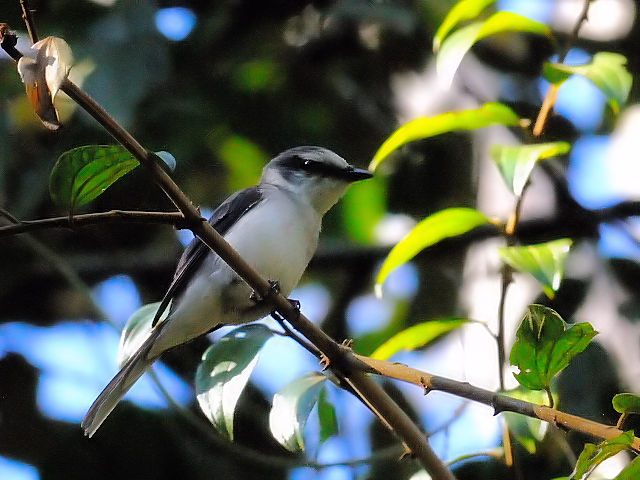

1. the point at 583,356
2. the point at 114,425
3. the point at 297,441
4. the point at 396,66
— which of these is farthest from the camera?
the point at 396,66

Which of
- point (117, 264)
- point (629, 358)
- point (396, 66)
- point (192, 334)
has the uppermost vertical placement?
point (396, 66)

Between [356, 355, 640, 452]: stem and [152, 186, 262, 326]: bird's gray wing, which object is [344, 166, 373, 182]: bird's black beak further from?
[356, 355, 640, 452]: stem

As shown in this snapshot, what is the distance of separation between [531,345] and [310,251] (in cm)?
150

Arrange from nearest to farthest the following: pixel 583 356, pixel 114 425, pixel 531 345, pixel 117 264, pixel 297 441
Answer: pixel 531 345 → pixel 297 441 → pixel 583 356 → pixel 114 425 → pixel 117 264

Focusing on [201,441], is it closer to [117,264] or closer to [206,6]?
[117,264]

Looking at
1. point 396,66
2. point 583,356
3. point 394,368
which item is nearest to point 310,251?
point 583,356

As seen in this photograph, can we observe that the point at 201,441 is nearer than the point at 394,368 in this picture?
No

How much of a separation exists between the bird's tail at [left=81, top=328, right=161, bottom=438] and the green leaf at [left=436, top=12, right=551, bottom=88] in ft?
4.21

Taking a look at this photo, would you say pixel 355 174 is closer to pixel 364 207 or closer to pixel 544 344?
pixel 364 207

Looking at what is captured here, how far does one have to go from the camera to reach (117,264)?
4.07 meters

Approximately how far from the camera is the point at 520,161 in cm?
207

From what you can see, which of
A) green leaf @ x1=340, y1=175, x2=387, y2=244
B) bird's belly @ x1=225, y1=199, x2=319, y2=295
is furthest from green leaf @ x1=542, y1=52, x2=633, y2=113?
green leaf @ x1=340, y1=175, x2=387, y2=244

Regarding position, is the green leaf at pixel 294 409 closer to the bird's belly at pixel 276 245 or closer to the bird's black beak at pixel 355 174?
the bird's belly at pixel 276 245

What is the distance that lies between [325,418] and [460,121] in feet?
2.74
